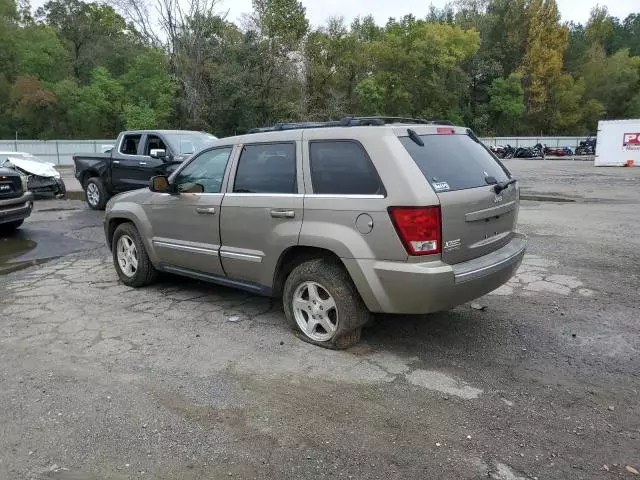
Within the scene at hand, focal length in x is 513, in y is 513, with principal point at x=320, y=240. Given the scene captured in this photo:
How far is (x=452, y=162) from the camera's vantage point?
4.04m

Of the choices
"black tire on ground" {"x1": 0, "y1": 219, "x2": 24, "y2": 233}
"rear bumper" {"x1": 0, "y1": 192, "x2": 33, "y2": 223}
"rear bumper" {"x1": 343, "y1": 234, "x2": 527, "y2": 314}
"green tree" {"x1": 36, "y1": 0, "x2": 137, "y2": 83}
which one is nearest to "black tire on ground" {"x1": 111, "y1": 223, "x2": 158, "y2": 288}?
"rear bumper" {"x1": 343, "y1": 234, "x2": 527, "y2": 314}

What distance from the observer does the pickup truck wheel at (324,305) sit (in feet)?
13.1

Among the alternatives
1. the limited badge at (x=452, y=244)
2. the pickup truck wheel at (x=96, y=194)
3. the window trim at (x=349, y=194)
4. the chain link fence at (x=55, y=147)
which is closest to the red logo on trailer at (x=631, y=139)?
the pickup truck wheel at (x=96, y=194)

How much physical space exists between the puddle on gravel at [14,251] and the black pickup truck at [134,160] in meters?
2.64

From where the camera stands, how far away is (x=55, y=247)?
27.7ft

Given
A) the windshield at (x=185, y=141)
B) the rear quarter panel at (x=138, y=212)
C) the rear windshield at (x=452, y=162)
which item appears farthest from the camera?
the windshield at (x=185, y=141)

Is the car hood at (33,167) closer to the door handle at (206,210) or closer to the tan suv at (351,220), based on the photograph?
the tan suv at (351,220)

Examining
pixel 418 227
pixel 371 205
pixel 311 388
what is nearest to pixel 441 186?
pixel 418 227

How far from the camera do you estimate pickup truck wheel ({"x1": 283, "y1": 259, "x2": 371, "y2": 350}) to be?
13.1 ft

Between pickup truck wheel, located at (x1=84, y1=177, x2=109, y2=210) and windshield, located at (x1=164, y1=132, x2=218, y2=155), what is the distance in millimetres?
2584

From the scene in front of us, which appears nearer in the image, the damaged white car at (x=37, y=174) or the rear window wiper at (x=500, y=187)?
the rear window wiper at (x=500, y=187)

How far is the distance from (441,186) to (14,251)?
7350 millimetres

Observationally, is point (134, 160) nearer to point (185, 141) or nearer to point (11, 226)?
point (185, 141)

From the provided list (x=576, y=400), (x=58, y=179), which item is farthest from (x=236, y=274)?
(x=58, y=179)
